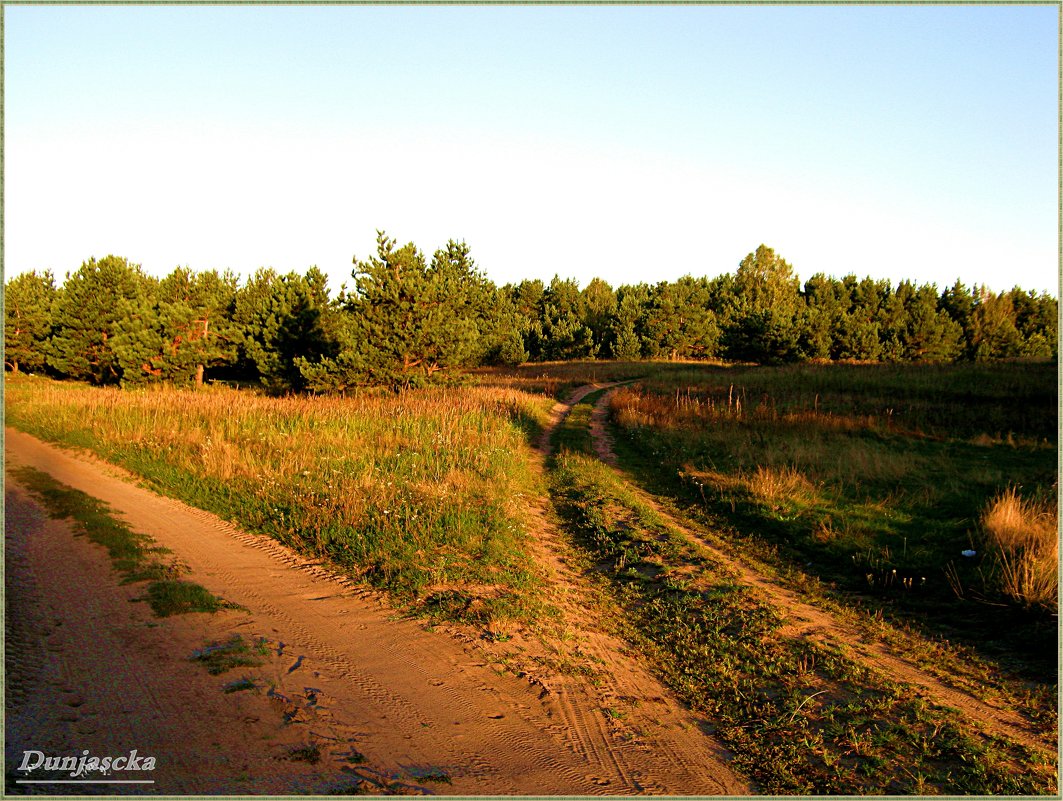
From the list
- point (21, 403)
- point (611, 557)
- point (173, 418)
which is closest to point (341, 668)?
point (611, 557)

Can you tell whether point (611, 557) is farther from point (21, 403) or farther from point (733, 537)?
point (21, 403)

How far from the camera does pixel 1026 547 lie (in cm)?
680

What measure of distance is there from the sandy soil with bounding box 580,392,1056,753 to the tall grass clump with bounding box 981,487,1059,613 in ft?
6.43

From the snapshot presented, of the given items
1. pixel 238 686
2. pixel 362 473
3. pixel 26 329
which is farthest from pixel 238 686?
pixel 26 329

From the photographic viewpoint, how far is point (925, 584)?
22.8 ft

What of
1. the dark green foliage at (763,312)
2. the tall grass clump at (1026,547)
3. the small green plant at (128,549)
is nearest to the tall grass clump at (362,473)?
the small green plant at (128,549)

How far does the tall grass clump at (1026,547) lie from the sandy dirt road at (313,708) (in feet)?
14.5

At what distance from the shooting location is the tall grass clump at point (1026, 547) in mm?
6086

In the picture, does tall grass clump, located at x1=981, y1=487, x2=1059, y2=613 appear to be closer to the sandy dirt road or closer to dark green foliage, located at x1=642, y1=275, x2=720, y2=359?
the sandy dirt road

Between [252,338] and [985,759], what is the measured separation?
114ft

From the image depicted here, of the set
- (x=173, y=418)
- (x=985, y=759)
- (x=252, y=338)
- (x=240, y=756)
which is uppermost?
(x=252, y=338)

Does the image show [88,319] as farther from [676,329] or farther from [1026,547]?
[676,329]

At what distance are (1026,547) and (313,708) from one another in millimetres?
7875

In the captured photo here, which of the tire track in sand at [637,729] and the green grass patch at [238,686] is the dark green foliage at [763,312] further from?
the green grass patch at [238,686]
